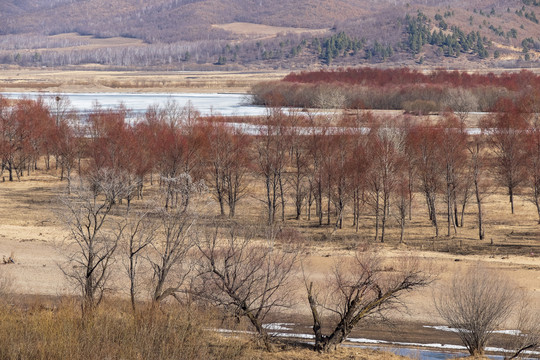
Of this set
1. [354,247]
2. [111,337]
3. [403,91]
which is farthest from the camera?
[403,91]

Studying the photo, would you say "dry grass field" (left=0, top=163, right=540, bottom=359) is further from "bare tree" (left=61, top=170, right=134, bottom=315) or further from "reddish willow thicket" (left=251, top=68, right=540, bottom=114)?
"reddish willow thicket" (left=251, top=68, right=540, bottom=114)

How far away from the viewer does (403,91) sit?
369 feet

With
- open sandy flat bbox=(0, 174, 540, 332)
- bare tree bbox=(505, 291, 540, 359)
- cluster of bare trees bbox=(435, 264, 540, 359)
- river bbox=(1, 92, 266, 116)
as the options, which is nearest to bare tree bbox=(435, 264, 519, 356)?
cluster of bare trees bbox=(435, 264, 540, 359)

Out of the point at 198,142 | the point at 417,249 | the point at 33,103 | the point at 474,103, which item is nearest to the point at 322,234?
the point at 417,249

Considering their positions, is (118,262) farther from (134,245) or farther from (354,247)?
(354,247)

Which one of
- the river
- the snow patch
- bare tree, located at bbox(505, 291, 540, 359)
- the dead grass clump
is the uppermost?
the river

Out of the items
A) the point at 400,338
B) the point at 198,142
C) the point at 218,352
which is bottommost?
the point at 400,338

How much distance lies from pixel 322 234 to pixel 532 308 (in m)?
16.6

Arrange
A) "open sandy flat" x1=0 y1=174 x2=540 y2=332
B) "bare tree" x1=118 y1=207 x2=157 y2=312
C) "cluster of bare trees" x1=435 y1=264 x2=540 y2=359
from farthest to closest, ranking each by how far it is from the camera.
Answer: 1. "open sandy flat" x1=0 y1=174 x2=540 y2=332
2. "bare tree" x1=118 y1=207 x2=157 y2=312
3. "cluster of bare trees" x1=435 y1=264 x2=540 y2=359

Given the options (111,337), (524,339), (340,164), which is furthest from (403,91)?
(111,337)

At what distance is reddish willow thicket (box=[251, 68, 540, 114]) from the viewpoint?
103 m

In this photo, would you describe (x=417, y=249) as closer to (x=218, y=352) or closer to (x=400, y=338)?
(x=400, y=338)

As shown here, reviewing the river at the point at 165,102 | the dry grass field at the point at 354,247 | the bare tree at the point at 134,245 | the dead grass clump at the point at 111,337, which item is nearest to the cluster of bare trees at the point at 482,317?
the dry grass field at the point at 354,247

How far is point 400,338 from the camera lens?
81.6 ft
